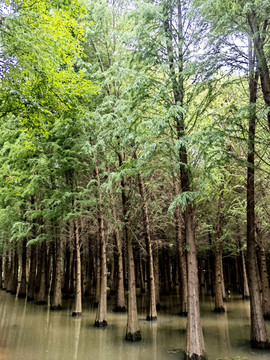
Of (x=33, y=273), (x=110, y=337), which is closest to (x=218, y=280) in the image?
(x=110, y=337)

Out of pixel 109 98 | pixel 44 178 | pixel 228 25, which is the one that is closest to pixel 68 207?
pixel 44 178

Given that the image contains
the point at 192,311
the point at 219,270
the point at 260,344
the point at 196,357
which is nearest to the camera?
the point at 196,357

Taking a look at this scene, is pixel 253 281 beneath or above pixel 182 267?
beneath

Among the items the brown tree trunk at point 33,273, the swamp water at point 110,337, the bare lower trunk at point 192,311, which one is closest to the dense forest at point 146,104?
the bare lower trunk at point 192,311

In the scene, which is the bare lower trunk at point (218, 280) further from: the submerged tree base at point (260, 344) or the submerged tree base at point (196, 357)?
the submerged tree base at point (196, 357)

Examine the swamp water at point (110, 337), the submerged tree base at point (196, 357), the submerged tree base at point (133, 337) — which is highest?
the submerged tree base at point (196, 357)

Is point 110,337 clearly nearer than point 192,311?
No

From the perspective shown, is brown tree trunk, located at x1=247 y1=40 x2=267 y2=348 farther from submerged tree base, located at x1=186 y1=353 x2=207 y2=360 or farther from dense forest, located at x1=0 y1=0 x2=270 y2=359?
submerged tree base, located at x1=186 y1=353 x2=207 y2=360

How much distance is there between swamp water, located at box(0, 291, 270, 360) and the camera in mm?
10445

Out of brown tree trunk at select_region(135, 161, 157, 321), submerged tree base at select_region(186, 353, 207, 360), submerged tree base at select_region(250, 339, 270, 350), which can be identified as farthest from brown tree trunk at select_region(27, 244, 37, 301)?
submerged tree base at select_region(250, 339, 270, 350)

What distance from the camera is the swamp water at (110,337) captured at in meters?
10.4

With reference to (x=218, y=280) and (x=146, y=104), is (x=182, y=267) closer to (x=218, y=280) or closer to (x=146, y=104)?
(x=218, y=280)

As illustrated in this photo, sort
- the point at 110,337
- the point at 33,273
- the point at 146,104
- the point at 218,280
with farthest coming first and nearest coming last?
the point at 33,273
the point at 218,280
the point at 110,337
the point at 146,104

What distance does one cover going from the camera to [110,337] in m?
13.1
